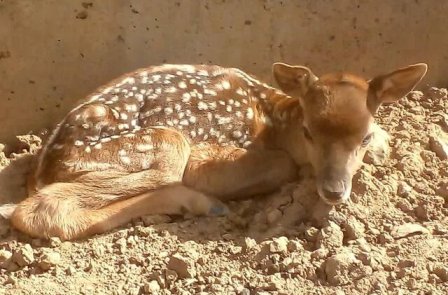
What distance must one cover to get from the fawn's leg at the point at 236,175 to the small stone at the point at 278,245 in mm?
684

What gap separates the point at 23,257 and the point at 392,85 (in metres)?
2.36

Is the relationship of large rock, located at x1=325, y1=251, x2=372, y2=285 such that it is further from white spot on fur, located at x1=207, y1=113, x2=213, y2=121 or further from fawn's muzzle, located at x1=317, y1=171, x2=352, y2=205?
white spot on fur, located at x1=207, y1=113, x2=213, y2=121

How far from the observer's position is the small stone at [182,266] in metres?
5.84

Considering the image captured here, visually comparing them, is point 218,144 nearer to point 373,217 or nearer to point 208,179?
point 208,179

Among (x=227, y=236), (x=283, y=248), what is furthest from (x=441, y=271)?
(x=227, y=236)

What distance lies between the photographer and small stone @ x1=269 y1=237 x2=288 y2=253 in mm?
5902

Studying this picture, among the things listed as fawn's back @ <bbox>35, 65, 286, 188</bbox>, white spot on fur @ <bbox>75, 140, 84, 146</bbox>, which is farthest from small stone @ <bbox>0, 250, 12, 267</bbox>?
white spot on fur @ <bbox>75, 140, 84, 146</bbox>

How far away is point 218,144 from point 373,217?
121 cm

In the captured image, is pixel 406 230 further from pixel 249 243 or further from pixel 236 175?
pixel 236 175

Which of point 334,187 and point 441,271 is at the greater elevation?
point 334,187

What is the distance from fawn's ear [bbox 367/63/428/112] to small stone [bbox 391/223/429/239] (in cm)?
76

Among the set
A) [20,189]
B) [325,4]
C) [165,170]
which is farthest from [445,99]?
[20,189]

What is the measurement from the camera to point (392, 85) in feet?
21.0

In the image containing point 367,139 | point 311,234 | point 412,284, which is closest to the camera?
point 412,284
